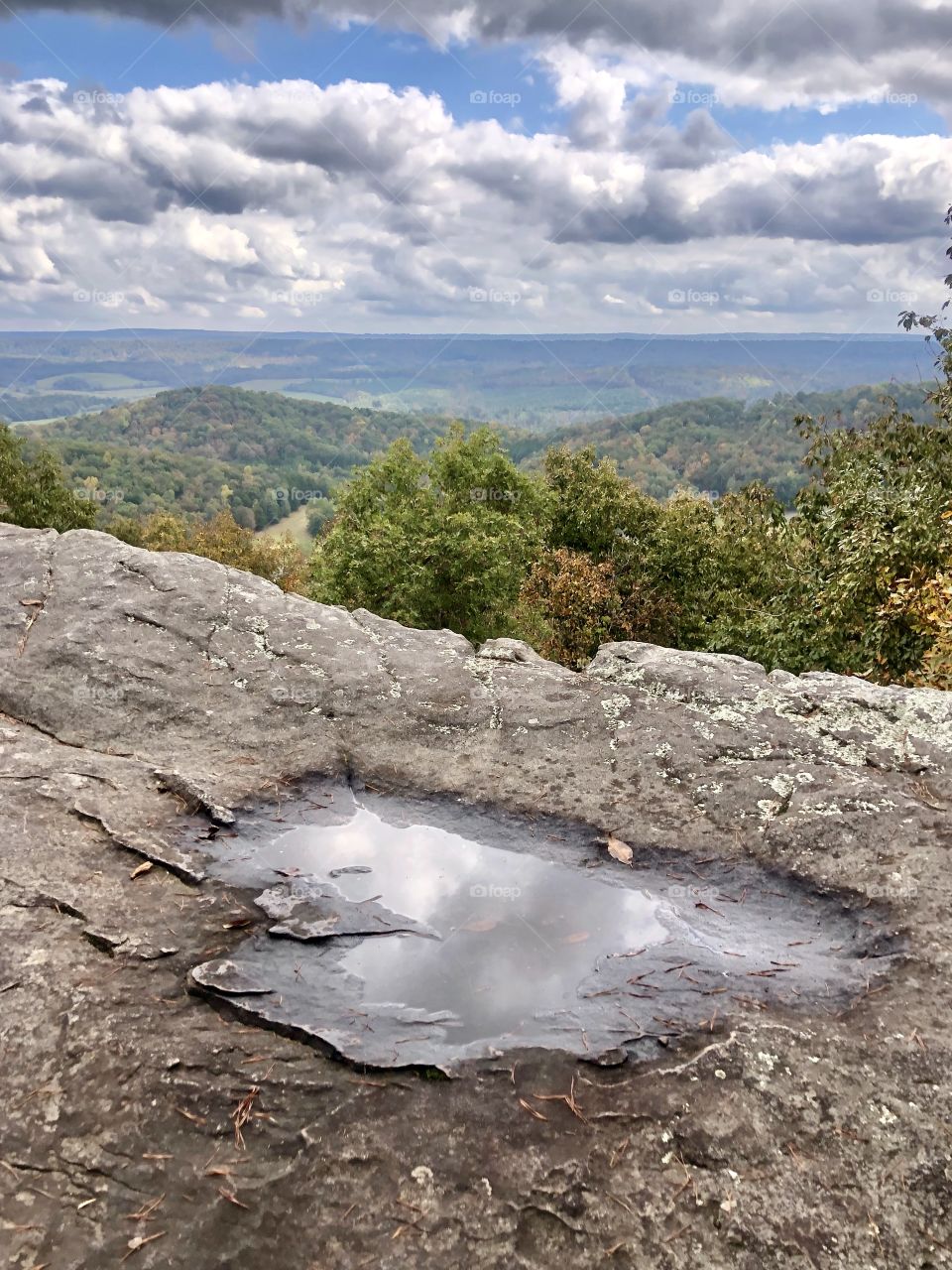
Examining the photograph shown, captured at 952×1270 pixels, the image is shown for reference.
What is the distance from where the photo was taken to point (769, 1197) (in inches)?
168

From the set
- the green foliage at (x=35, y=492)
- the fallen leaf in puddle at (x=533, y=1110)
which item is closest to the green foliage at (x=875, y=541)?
the fallen leaf in puddle at (x=533, y=1110)

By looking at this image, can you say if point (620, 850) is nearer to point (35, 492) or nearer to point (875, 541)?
point (875, 541)

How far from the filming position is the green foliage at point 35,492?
45.5 meters

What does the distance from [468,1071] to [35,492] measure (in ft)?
163

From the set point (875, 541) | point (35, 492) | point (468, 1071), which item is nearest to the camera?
point (468, 1071)

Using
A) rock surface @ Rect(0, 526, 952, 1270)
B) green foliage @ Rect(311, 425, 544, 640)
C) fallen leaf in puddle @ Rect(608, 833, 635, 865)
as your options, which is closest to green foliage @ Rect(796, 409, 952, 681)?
rock surface @ Rect(0, 526, 952, 1270)

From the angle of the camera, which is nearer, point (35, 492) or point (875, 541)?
point (875, 541)

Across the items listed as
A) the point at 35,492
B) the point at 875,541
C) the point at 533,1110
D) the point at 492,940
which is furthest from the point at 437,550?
the point at 533,1110

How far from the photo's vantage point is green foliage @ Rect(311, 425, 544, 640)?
3381 centimetres

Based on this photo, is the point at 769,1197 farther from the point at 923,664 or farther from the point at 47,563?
the point at 923,664

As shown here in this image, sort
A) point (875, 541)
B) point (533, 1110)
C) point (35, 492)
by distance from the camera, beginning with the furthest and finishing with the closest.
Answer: point (35, 492)
point (875, 541)
point (533, 1110)

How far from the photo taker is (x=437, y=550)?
1335 inches

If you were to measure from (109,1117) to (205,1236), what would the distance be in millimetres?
927

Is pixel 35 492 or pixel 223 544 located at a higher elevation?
pixel 35 492
